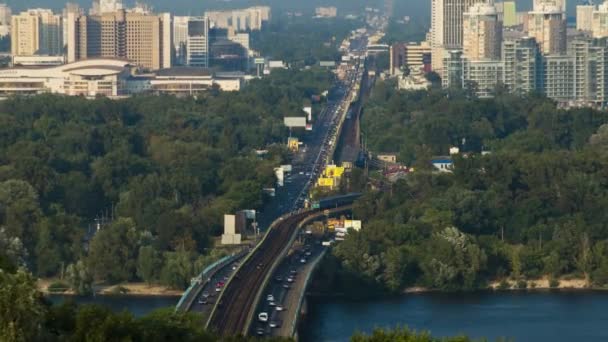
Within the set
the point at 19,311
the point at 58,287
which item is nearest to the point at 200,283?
the point at 58,287

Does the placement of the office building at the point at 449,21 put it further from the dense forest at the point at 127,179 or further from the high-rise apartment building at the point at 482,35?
the dense forest at the point at 127,179

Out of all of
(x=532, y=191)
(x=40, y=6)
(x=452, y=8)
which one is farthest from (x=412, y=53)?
(x=40, y=6)

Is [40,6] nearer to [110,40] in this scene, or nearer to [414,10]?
[414,10]

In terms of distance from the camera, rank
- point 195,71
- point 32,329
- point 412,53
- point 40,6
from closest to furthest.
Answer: point 32,329 < point 195,71 < point 412,53 < point 40,6

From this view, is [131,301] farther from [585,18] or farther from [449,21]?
[585,18]

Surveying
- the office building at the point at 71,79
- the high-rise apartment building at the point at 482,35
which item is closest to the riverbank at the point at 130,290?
the office building at the point at 71,79

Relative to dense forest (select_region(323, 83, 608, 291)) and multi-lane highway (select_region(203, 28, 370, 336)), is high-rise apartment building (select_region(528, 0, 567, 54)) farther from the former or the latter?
dense forest (select_region(323, 83, 608, 291))

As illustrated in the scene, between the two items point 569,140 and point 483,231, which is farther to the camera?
point 569,140
